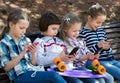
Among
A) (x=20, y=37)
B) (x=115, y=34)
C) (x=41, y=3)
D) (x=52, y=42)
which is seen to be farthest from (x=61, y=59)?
(x=41, y=3)

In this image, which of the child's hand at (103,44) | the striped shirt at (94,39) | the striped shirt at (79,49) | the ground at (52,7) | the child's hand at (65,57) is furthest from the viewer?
the ground at (52,7)

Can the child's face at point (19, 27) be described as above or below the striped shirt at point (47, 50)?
above

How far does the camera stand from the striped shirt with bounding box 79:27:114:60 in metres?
5.62

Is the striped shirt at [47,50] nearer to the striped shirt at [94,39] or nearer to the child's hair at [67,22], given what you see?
the child's hair at [67,22]

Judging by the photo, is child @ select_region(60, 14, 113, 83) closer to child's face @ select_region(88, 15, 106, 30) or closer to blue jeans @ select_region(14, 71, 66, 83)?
child's face @ select_region(88, 15, 106, 30)

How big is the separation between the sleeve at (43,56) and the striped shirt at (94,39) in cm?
72

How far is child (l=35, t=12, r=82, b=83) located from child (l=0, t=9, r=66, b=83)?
10.1 inches

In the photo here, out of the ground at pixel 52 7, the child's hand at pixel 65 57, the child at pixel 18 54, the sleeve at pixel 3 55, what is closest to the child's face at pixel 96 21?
the child's hand at pixel 65 57

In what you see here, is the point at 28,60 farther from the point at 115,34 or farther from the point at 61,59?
the point at 115,34

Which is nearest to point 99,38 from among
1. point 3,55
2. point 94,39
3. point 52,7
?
point 94,39

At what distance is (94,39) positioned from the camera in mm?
5660

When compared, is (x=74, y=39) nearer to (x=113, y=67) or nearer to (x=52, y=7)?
(x=113, y=67)

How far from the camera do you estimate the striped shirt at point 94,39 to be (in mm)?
5617

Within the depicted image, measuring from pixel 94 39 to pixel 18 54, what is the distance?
52.3 inches
